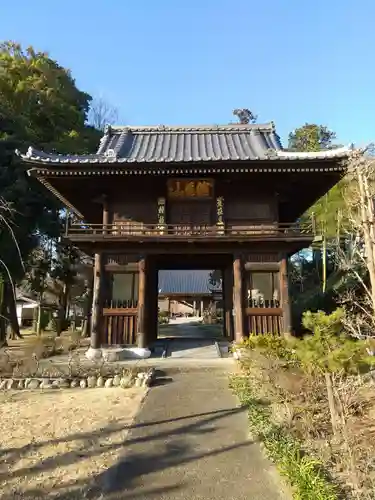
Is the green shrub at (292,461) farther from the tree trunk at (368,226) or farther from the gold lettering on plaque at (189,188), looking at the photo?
the gold lettering on plaque at (189,188)

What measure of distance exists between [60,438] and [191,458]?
216 cm

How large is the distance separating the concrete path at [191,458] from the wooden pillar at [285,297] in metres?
5.28

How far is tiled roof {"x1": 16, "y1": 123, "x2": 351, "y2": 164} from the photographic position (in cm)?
1397

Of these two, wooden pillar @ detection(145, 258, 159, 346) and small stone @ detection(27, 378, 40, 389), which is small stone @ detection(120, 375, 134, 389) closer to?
small stone @ detection(27, 378, 40, 389)

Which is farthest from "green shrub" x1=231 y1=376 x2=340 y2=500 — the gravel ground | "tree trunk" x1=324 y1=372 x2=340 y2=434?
the gravel ground

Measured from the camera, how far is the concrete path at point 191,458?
404cm

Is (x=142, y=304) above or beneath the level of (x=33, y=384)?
above

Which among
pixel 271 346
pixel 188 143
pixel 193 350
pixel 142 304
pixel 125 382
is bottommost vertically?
pixel 125 382

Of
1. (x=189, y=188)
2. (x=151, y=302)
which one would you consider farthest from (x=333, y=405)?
(x=151, y=302)

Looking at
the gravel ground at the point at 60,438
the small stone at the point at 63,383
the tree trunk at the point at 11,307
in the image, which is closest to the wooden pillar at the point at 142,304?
the small stone at the point at 63,383

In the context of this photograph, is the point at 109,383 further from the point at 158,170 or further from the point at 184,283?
the point at 184,283

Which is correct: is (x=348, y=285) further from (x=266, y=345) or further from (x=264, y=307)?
(x=266, y=345)

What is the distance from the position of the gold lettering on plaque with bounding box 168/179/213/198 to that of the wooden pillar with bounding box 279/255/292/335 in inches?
149

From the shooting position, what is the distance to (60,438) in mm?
5633
